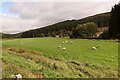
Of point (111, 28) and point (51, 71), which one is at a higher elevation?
point (111, 28)

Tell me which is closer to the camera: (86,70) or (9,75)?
(9,75)

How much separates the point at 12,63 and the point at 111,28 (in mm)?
79159

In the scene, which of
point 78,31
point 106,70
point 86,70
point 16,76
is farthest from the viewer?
point 78,31

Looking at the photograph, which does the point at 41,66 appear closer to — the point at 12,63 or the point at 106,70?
the point at 12,63

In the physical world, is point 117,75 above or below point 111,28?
below

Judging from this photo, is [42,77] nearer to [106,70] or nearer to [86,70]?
[86,70]

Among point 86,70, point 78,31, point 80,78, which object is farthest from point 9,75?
point 78,31

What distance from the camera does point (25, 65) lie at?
68.0 ft

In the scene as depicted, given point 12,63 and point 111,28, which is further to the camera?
point 111,28

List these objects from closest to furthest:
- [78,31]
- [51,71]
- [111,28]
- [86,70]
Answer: [51,71] < [86,70] < [111,28] < [78,31]

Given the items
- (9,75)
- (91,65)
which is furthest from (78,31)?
(9,75)

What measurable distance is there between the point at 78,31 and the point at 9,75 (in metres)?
111

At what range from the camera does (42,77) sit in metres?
18.8

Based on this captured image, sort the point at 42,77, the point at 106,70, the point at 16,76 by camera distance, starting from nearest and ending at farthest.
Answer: the point at 16,76
the point at 42,77
the point at 106,70
